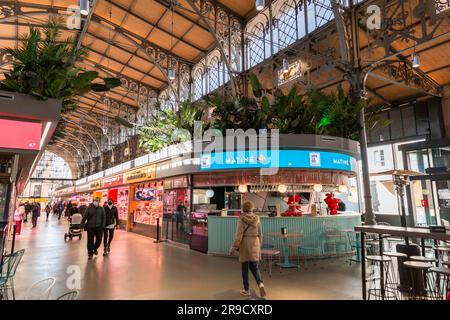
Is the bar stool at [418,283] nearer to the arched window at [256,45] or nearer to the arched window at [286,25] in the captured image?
the arched window at [286,25]

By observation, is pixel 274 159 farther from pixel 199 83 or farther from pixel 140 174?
pixel 199 83

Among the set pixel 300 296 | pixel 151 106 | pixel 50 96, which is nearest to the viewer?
pixel 50 96

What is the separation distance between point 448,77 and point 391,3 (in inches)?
196

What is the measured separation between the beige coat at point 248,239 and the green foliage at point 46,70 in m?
2.89

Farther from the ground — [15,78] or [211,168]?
[15,78]

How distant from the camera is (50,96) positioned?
3.60 meters

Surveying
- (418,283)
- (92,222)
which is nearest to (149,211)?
(92,222)

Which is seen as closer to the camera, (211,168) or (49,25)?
(49,25)

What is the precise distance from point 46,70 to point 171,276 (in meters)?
3.88

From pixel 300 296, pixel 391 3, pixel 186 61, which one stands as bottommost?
pixel 300 296

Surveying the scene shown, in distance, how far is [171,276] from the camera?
5.35 metres
